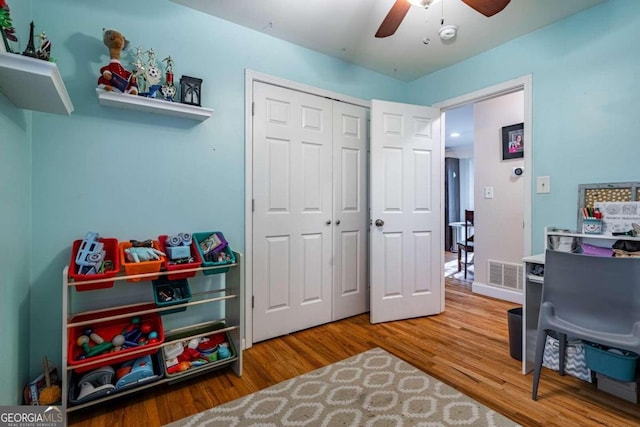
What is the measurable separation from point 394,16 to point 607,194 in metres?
1.77

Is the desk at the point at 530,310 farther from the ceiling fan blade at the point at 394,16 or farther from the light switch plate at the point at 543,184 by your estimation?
the ceiling fan blade at the point at 394,16

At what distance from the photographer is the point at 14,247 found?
1407mm

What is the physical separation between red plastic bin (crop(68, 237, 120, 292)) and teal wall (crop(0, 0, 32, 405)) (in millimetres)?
210

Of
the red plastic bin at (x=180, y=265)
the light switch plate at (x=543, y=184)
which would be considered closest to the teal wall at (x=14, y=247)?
the red plastic bin at (x=180, y=265)

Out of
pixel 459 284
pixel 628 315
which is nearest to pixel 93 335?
pixel 628 315

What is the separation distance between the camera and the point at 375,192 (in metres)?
2.72

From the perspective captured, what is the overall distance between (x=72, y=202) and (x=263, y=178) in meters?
1.18

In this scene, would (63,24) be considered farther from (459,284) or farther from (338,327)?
(459,284)

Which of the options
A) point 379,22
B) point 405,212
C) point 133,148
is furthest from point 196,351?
point 379,22

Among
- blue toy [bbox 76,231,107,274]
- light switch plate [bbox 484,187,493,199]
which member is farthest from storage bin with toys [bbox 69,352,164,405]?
light switch plate [bbox 484,187,493,199]

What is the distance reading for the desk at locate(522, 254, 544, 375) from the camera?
6.43ft

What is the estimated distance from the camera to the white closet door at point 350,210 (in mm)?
2752

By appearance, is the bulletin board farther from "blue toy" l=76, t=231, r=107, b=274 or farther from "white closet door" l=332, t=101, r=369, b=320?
"blue toy" l=76, t=231, r=107, b=274

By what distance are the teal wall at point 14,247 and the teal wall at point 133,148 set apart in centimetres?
6
